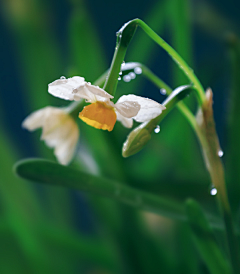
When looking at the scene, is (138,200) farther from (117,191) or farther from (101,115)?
(101,115)

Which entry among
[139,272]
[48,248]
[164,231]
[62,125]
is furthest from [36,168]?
[164,231]

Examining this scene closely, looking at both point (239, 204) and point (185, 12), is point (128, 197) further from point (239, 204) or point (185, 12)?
point (185, 12)

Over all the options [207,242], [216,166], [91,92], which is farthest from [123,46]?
[207,242]

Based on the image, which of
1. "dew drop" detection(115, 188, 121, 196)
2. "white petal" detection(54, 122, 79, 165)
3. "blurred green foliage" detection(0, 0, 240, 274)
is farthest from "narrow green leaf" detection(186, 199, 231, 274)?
"white petal" detection(54, 122, 79, 165)

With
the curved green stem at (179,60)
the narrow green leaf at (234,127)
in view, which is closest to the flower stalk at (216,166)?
the curved green stem at (179,60)

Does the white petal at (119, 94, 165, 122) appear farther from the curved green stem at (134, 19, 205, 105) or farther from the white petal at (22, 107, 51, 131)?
the white petal at (22, 107, 51, 131)

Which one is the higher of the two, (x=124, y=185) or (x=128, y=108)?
(x=128, y=108)
